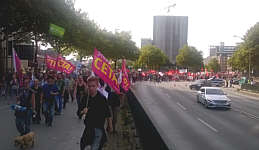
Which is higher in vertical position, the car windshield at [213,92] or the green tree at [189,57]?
the green tree at [189,57]

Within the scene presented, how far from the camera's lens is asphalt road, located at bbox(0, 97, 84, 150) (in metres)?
6.78

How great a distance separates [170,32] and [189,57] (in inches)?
542

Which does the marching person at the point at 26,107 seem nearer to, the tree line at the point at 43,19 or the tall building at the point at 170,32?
the tree line at the point at 43,19

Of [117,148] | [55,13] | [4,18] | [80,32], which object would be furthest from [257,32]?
[117,148]

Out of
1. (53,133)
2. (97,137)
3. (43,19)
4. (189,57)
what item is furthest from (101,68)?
(189,57)

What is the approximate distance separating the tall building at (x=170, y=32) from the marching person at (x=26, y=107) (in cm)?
9825

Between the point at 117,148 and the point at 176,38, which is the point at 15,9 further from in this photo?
the point at 176,38

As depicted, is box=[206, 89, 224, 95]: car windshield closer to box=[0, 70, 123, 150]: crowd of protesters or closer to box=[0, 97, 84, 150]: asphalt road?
box=[0, 70, 123, 150]: crowd of protesters

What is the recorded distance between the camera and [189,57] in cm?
9638

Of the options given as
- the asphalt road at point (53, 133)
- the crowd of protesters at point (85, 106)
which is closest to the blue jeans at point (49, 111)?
the crowd of protesters at point (85, 106)

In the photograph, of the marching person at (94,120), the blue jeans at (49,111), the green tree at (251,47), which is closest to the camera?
the marching person at (94,120)

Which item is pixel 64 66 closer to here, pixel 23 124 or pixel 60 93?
pixel 60 93

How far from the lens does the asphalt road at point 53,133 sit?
22.2ft

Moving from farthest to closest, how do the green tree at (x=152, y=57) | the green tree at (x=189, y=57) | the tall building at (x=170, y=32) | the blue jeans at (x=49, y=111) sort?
the tall building at (x=170, y=32)
the green tree at (x=189, y=57)
the green tree at (x=152, y=57)
the blue jeans at (x=49, y=111)
